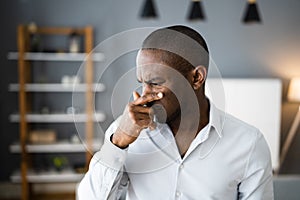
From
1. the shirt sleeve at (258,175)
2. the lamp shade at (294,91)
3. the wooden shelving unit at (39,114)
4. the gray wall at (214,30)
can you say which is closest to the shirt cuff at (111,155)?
the shirt sleeve at (258,175)

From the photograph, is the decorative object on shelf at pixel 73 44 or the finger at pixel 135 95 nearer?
the finger at pixel 135 95

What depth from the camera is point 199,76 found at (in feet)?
3.21

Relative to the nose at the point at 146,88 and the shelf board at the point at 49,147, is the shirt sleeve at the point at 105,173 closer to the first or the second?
the nose at the point at 146,88

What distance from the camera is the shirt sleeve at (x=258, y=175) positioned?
3.52 ft

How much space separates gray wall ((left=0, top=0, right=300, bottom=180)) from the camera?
3.82 metres

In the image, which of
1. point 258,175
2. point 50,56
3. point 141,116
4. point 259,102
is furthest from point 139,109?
point 259,102

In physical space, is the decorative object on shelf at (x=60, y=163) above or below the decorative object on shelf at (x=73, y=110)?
below

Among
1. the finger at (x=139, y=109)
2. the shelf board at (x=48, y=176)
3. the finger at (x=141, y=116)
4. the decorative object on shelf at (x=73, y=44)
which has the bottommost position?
the shelf board at (x=48, y=176)

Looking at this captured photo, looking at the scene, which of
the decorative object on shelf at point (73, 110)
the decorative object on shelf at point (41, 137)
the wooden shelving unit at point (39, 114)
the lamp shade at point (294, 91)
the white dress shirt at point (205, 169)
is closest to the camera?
the decorative object on shelf at point (73, 110)

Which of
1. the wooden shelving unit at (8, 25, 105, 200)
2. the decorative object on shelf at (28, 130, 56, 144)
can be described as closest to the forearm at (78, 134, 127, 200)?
the wooden shelving unit at (8, 25, 105, 200)

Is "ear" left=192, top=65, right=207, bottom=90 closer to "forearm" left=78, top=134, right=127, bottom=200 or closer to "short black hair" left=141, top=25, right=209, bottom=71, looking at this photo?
"short black hair" left=141, top=25, right=209, bottom=71

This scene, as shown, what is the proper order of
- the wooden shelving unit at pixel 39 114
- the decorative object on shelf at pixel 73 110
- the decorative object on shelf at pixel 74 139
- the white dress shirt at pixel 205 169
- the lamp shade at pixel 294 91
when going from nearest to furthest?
the decorative object on shelf at pixel 73 110 → the white dress shirt at pixel 205 169 → the wooden shelving unit at pixel 39 114 → the decorative object on shelf at pixel 74 139 → the lamp shade at pixel 294 91

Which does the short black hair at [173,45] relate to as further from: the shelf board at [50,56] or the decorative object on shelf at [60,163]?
the decorative object on shelf at [60,163]

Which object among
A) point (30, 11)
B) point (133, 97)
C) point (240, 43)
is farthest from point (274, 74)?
point (133, 97)
